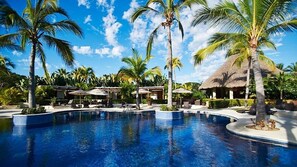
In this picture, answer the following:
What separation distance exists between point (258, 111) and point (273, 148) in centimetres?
309

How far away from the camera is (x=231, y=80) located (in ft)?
85.5

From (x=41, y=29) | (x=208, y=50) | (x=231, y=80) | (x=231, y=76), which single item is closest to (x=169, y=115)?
(x=208, y=50)

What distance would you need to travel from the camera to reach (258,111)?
9930mm

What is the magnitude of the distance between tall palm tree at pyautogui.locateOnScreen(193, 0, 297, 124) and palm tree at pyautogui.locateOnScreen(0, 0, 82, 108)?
26.1 ft

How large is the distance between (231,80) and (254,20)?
1724 cm

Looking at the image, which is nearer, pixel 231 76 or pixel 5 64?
pixel 5 64

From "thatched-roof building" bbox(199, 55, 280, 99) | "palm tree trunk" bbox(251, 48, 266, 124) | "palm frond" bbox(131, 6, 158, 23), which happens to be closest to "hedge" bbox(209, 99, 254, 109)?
"thatched-roof building" bbox(199, 55, 280, 99)

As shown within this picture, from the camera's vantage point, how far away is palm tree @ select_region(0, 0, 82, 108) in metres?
12.9

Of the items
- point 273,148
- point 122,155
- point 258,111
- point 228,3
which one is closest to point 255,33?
point 228,3

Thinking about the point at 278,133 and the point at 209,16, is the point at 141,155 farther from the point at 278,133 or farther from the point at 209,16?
the point at 209,16

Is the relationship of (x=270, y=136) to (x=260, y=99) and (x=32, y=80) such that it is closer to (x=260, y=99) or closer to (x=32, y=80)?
(x=260, y=99)

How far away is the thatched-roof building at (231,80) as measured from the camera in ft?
83.7

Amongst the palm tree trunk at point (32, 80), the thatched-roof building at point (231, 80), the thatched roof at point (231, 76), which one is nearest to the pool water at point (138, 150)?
the palm tree trunk at point (32, 80)

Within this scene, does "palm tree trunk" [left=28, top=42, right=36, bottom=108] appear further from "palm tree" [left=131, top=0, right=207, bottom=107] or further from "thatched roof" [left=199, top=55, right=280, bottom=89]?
"thatched roof" [left=199, top=55, right=280, bottom=89]
